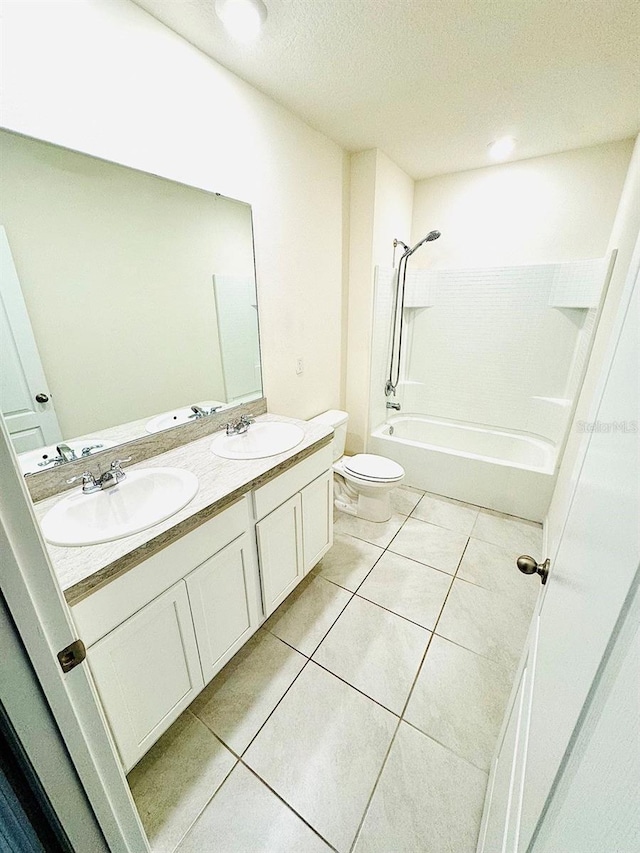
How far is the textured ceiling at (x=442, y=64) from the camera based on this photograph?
1.21m

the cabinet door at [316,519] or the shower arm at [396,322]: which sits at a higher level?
the shower arm at [396,322]

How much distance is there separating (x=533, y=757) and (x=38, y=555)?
2.79 feet

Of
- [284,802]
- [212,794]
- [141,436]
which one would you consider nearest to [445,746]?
[284,802]

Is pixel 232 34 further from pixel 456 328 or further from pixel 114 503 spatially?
pixel 456 328

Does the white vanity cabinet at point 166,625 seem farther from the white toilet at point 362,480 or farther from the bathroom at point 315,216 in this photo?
the white toilet at point 362,480

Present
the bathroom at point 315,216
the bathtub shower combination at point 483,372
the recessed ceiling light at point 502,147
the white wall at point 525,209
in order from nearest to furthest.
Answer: the bathroom at point 315,216
the recessed ceiling light at point 502,147
the white wall at point 525,209
the bathtub shower combination at point 483,372

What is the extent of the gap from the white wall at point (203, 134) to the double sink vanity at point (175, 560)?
32.1 inches

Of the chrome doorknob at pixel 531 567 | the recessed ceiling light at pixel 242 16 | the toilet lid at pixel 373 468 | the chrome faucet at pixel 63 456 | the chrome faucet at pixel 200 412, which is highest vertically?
the recessed ceiling light at pixel 242 16

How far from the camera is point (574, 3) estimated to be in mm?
1163

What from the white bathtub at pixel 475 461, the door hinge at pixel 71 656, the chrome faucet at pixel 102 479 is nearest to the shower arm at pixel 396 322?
the white bathtub at pixel 475 461

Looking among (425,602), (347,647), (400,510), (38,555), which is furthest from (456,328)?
(38,555)

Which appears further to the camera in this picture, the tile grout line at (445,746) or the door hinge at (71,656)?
the tile grout line at (445,746)

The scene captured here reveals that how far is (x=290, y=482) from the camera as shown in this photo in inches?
58.6

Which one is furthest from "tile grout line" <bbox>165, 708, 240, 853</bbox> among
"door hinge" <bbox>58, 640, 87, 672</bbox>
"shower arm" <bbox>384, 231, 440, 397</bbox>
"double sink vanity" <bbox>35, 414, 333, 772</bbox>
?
"shower arm" <bbox>384, 231, 440, 397</bbox>
